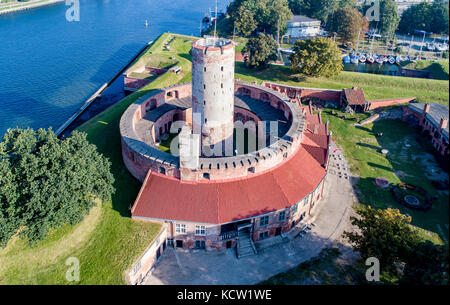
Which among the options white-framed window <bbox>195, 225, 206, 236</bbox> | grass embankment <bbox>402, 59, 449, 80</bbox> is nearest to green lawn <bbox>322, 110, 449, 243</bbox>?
white-framed window <bbox>195, 225, 206, 236</bbox>

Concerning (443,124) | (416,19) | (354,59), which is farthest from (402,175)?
(416,19)

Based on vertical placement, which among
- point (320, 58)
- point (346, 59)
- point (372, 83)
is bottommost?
point (372, 83)

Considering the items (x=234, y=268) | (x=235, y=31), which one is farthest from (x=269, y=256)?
(x=235, y=31)

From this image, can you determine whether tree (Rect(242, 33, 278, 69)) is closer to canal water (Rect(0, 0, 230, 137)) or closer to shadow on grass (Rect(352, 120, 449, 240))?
shadow on grass (Rect(352, 120, 449, 240))

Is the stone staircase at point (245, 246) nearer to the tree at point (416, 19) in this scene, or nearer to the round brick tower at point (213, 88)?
the round brick tower at point (213, 88)

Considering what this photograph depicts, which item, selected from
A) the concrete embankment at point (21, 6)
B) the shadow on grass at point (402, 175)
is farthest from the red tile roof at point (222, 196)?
the concrete embankment at point (21, 6)

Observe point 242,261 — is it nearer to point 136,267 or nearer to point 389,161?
point 136,267
